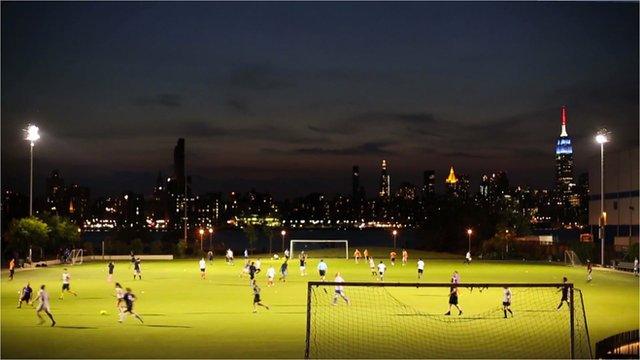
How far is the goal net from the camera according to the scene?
21.4 metres

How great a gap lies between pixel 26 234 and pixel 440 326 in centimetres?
4337

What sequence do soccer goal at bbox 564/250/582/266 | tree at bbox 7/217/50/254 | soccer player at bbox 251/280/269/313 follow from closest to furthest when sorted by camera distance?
soccer player at bbox 251/280/269/313, tree at bbox 7/217/50/254, soccer goal at bbox 564/250/582/266

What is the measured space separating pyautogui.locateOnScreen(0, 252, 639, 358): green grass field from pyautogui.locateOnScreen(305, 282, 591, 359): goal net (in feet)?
2.10

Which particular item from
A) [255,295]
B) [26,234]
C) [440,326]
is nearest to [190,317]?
[255,295]

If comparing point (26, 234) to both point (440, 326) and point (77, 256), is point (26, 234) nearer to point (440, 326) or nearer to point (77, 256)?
point (77, 256)

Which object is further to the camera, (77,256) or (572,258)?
(77,256)

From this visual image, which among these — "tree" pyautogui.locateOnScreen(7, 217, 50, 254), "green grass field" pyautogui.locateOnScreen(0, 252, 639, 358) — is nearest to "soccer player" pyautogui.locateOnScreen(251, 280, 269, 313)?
"green grass field" pyautogui.locateOnScreen(0, 252, 639, 358)

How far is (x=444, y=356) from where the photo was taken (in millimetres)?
20688

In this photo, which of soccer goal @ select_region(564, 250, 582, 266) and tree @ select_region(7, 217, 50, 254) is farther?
soccer goal @ select_region(564, 250, 582, 266)

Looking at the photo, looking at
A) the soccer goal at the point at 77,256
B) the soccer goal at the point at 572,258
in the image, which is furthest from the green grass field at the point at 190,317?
A: the soccer goal at the point at 77,256

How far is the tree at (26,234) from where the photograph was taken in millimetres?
58250

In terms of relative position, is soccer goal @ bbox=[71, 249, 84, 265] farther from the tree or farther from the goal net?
the goal net

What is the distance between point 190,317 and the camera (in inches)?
1097

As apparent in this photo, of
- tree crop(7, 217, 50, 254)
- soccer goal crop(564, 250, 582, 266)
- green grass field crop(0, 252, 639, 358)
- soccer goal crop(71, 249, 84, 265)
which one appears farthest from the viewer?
soccer goal crop(71, 249, 84, 265)
